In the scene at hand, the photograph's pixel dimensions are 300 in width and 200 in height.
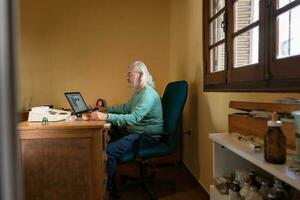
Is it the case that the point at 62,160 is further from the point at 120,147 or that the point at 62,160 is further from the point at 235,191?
the point at 235,191

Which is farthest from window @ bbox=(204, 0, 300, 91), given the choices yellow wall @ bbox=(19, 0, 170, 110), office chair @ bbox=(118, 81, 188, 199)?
yellow wall @ bbox=(19, 0, 170, 110)

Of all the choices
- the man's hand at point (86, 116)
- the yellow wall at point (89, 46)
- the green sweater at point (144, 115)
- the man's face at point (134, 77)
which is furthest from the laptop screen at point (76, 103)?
the yellow wall at point (89, 46)

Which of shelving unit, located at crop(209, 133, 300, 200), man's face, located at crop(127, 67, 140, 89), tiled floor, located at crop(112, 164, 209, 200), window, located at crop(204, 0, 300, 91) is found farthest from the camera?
man's face, located at crop(127, 67, 140, 89)

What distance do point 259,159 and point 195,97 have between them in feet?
6.32

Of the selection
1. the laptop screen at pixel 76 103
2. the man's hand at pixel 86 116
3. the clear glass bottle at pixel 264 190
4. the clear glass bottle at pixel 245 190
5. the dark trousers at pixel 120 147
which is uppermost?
the laptop screen at pixel 76 103

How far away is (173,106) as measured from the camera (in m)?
2.69

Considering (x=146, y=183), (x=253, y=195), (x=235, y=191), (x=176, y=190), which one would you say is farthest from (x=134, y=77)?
(x=253, y=195)

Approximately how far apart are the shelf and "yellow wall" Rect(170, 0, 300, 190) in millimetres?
437

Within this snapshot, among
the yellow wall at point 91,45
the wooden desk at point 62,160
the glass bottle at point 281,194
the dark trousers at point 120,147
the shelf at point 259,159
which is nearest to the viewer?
the shelf at point 259,159

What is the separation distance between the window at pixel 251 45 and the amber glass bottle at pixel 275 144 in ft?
1.11

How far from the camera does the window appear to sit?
132cm

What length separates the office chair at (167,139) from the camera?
2.45 m

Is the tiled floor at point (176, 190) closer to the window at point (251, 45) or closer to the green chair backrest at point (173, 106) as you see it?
the green chair backrest at point (173, 106)

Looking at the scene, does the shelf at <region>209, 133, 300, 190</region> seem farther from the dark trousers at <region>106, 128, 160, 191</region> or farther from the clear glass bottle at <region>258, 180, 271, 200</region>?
the dark trousers at <region>106, 128, 160, 191</region>
